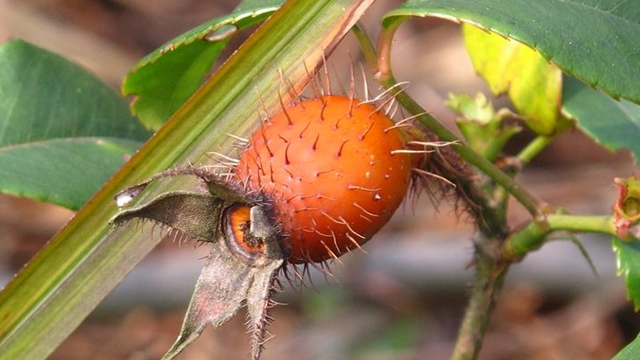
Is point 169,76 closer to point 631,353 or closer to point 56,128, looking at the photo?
point 56,128

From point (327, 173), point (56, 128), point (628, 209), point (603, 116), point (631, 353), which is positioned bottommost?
point (631, 353)

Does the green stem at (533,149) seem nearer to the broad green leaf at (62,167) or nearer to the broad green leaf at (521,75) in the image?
the broad green leaf at (521,75)

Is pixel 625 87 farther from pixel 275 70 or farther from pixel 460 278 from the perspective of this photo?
pixel 460 278

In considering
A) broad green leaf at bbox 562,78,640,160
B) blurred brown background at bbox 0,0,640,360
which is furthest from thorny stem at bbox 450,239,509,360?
blurred brown background at bbox 0,0,640,360

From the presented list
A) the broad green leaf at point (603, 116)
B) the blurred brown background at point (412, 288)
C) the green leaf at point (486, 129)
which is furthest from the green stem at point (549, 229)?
the blurred brown background at point (412, 288)

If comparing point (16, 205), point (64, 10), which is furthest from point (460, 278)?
point (64, 10)

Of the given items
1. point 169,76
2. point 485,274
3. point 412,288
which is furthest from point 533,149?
point 412,288
